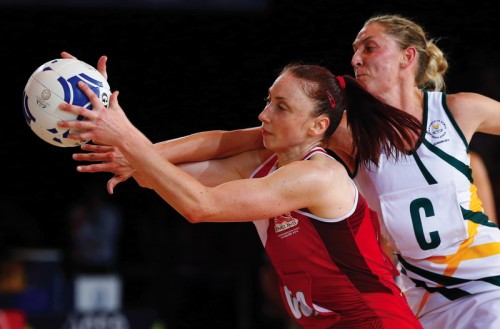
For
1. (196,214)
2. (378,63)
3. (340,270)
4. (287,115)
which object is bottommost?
(340,270)

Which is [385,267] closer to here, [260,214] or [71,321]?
[260,214]

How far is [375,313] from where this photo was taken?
295 centimetres

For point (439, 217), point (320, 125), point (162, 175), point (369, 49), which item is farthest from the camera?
point (369, 49)

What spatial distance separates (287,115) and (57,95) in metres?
0.82

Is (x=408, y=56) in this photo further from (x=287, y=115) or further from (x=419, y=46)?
(x=287, y=115)

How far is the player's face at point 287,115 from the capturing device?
3.02 m

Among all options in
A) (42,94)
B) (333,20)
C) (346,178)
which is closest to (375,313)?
(346,178)

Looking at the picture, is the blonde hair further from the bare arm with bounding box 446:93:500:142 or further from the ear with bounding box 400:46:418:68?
the bare arm with bounding box 446:93:500:142

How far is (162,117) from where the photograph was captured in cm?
1048

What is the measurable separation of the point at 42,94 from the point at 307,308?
122cm

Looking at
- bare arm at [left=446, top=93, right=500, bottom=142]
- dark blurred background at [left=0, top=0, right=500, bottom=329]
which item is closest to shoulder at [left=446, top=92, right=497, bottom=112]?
bare arm at [left=446, top=93, right=500, bottom=142]

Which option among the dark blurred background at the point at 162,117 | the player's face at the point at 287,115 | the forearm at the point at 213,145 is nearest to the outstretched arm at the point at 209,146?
the forearm at the point at 213,145

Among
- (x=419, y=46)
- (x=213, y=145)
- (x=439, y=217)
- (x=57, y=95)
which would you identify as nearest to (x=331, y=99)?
(x=213, y=145)

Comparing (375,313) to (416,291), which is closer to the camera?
(375,313)
